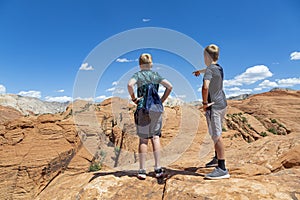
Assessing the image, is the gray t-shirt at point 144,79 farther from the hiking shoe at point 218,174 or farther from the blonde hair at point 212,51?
the hiking shoe at point 218,174

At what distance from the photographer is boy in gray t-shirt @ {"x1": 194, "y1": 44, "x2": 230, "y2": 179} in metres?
3.81

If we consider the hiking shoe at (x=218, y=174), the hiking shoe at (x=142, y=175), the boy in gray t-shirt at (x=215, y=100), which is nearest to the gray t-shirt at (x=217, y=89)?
the boy in gray t-shirt at (x=215, y=100)

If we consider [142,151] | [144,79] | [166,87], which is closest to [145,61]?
[144,79]

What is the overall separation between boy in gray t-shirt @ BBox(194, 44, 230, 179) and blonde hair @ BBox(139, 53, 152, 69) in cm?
91

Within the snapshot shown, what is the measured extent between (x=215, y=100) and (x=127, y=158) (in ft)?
24.3

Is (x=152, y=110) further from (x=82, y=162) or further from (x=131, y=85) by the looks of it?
(x=82, y=162)

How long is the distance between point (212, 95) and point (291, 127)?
65.8ft

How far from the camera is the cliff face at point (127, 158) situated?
11.9ft

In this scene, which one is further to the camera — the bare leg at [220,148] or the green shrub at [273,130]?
the green shrub at [273,130]

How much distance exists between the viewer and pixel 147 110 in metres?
4.05

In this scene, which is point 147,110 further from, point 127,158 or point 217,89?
point 127,158

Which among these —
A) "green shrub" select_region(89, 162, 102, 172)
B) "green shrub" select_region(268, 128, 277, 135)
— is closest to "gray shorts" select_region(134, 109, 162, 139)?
"green shrub" select_region(89, 162, 102, 172)

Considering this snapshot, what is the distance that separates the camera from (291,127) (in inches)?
821

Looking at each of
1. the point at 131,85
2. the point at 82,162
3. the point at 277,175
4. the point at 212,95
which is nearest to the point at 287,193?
the point at 277,175
